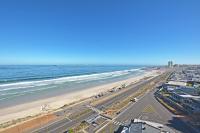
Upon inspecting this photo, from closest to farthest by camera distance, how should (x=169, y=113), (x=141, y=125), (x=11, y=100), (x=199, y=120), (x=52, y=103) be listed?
1. (x=141, y=125)
2. (x=199, y=120)
3. (x=169, y=113)
4. (x=52, y=103)
5. (x=11, y=100)

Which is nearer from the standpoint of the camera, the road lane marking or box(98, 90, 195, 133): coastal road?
box(98, 90, 195, 133): coastal road

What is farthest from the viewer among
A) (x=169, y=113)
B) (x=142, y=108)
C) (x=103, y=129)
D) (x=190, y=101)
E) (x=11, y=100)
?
(x=11, y=100)

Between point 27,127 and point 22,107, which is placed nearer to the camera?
point 27,127

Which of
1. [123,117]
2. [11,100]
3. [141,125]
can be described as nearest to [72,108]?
[123,117]

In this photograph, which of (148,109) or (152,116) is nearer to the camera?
(152,116)

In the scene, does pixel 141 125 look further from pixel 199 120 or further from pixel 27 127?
pixel 27 127

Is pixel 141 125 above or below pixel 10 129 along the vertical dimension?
above

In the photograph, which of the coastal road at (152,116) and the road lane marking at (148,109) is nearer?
the coastal road at (152,116)
